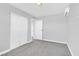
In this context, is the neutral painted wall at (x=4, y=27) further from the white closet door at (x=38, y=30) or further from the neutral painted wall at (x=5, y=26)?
the white closet door at (x=38, y=30)

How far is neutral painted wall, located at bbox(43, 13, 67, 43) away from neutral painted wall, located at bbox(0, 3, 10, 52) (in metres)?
2.46

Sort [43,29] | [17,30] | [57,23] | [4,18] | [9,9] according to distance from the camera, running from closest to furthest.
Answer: [4,18]
[9,9]
[17,30]
[57,23]
[43,29]

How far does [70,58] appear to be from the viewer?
0.71m

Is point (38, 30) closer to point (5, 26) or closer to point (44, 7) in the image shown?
point (44, 7)

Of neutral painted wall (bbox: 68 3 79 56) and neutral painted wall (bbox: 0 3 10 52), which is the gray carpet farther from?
neutral painted wall (bbox: 68 3 79 56)

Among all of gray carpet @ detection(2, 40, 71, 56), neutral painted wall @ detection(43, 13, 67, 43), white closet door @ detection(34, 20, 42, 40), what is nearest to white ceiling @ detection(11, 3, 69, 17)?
neutral painted wall @ detection(43, 13, 67, 43)

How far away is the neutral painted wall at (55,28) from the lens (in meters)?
3.61

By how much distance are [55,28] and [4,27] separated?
266cm

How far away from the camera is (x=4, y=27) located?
2191 millimetres

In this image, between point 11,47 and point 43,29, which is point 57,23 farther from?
point 11,47

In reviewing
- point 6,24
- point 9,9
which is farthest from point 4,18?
point 9,9

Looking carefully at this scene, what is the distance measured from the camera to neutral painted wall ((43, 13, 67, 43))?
3605 millimetres

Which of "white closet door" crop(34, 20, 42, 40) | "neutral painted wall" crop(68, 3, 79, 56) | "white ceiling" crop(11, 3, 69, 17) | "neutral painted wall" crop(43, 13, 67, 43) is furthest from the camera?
"white closet door" crop(34, 20, 42, 40)

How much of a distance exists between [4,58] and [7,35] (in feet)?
5.81
